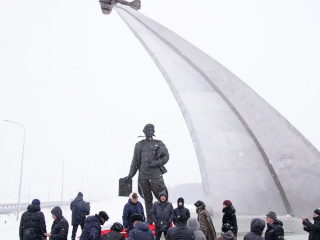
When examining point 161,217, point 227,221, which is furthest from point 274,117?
point 161,217

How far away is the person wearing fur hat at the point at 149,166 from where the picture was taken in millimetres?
4938

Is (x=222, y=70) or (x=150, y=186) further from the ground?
(x=222, y=70)

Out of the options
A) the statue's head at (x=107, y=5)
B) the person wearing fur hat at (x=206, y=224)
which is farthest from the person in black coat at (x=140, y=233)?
the statue's head at (x=107, y=5)

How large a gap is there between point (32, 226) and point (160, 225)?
6.85 feet

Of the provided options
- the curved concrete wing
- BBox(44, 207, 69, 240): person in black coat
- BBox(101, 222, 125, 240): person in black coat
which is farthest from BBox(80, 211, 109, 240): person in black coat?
the curved concrete wing

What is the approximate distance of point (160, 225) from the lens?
13.8 feet

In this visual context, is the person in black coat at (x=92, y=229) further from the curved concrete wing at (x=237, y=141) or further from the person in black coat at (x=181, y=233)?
the curved concrete wing at (x=237, y=141)

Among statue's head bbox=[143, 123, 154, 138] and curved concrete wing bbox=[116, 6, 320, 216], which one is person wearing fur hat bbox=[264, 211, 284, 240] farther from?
curved concrete wing bbox=[116, 6, 320, 216]

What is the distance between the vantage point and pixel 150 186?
16.3 ft

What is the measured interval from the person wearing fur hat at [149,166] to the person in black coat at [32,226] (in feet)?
5.05

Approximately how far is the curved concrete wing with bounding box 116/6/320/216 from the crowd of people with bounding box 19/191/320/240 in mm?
4571

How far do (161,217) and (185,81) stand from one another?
22.4ft

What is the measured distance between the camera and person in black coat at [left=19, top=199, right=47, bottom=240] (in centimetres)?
454

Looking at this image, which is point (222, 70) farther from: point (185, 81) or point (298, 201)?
point (298, 201)
